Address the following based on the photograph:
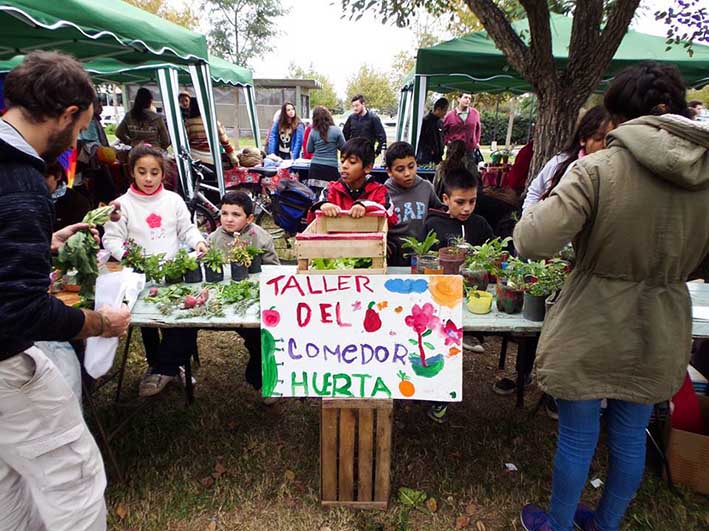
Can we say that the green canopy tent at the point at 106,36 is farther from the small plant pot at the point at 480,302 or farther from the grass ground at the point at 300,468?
the small plant pot at the point at 480,302

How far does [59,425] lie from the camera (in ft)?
4.85

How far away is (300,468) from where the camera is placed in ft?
8.13

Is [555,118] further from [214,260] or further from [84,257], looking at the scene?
[84,257]

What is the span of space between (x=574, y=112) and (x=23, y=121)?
4251 mm

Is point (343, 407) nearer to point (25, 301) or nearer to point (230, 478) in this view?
point (230, 478)

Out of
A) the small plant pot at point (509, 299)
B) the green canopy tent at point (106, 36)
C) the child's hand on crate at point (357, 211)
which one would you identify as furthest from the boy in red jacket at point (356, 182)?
the green canopy tent at point (106, 36)

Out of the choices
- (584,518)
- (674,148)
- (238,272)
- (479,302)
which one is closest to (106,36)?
(238,272)

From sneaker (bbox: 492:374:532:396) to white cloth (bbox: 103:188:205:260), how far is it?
6.95 feet

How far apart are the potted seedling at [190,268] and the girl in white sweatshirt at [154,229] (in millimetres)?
244

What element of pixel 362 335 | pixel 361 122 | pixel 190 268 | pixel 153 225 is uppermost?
pixel 361 122

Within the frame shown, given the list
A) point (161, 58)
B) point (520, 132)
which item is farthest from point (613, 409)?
point (520, 132)

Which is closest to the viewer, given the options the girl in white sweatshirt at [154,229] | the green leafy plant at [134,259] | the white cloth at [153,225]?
the green leafy plant at [134,259]

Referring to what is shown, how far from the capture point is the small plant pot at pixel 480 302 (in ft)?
6.70

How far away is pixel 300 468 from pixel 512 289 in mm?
1415
